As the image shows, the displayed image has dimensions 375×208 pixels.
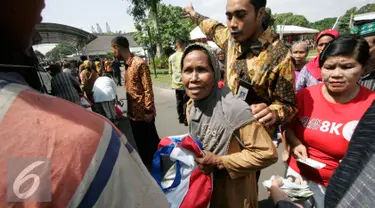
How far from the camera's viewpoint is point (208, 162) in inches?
57.1

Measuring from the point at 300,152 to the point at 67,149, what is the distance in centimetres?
166

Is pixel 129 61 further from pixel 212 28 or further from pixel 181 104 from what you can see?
pixel 181 104

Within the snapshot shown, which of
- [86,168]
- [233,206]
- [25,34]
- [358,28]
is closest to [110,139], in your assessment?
[86,168]

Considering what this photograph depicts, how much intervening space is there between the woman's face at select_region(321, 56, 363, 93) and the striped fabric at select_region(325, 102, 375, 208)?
1.16 meters

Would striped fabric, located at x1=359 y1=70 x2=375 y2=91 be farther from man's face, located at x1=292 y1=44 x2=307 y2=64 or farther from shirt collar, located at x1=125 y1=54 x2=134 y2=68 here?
shirt collar, located at x1=125 y1=54 x2=134 y2=68

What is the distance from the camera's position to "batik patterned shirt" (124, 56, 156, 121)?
340 centimetres

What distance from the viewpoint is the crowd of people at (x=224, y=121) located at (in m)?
0.48

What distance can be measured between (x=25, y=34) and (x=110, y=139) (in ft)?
1.18

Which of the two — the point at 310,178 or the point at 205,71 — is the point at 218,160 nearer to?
the point at 205,71

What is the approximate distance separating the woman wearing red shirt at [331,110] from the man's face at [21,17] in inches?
66.2

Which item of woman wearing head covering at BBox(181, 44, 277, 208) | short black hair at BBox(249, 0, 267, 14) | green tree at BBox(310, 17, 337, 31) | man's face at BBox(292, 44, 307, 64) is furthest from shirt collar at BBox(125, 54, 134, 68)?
green tree at BBox(310, 17, 337, 31)

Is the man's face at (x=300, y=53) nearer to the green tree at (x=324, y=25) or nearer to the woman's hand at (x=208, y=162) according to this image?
the woman's hand at (x=208, y=162)

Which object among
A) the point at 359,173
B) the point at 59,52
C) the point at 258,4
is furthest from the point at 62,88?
the point at 59,52

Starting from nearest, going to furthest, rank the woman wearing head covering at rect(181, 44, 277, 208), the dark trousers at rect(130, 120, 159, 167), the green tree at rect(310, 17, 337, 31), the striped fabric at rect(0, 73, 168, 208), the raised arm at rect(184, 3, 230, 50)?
1. the striped fabric at rect(0, 73, 168, 208)
2. the woman wearing head covering at rect(181, 44, 277, 208)
3. the raised arm at rect(184, 3, 230, 50)
4. the dark trousers at rect(130, 120, 159, 167)
5. the green tree at rect(310, 17, 337, 31)
